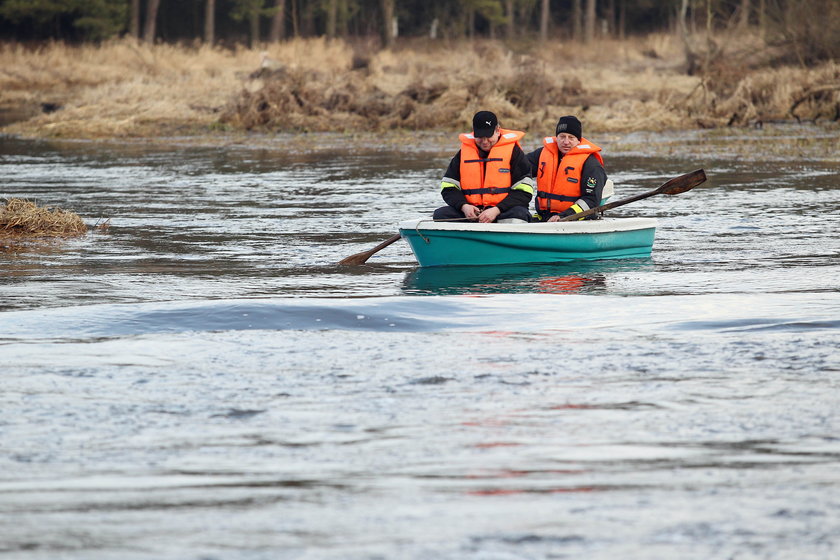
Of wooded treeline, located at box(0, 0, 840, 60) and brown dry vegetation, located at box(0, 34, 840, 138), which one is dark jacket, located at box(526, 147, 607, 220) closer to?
brown dry vegetation, located at box(0, 34, 840, 138)

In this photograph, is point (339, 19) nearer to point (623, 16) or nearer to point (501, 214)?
point (623, 16)

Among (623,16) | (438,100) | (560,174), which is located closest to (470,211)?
(560,174)

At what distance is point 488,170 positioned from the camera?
34.4ft

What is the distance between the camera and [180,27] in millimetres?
57312

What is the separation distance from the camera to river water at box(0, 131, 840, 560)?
4371mm

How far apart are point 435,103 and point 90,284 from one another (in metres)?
18.9

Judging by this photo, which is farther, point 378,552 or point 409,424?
point 409,424

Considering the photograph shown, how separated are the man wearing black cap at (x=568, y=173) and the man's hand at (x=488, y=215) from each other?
56cm

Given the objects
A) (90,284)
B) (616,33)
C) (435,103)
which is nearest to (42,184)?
(90,284)

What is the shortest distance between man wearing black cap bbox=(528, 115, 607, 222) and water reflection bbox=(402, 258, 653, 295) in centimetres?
53

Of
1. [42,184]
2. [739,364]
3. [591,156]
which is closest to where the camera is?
[739,364]

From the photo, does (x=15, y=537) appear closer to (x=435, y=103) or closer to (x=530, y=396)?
(x=530, y=396)

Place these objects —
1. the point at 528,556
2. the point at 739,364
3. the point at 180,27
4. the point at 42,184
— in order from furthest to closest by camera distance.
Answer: the point at 180,27 → the point at 42,184 → the point at 739,364 → the point at 528,556

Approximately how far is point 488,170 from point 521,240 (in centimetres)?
70
